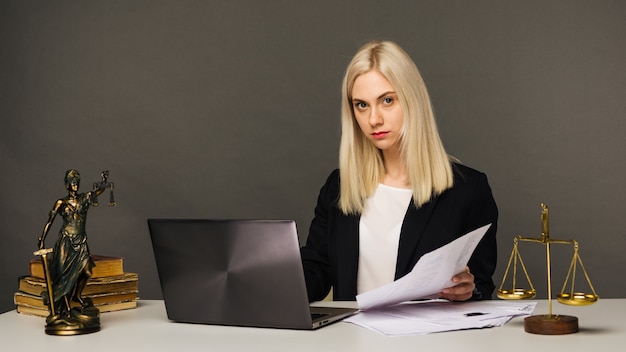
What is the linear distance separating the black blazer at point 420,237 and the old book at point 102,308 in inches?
29.4

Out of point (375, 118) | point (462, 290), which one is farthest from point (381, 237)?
point (462, 290)

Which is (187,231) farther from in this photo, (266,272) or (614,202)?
(614,202)

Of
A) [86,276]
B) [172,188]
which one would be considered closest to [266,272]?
[86,276]

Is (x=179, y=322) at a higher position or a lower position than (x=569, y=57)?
lower

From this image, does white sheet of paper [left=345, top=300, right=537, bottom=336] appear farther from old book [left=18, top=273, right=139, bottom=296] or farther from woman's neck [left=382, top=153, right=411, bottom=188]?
woman's neck [left=382, top=153, right=411, bottom=188]

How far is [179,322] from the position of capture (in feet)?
8.04

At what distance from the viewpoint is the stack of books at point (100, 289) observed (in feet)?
8.64

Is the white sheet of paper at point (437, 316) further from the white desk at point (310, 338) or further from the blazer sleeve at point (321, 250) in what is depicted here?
the blazer sleeve at point (321, 250)

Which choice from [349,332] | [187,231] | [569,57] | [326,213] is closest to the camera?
[349,332]

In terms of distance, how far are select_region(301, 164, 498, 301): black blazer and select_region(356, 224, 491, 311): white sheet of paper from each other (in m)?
0.82

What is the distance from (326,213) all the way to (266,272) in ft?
4.52

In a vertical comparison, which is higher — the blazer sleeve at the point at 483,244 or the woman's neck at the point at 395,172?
the woman's neck at the point at 395,172

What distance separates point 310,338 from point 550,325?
568mm

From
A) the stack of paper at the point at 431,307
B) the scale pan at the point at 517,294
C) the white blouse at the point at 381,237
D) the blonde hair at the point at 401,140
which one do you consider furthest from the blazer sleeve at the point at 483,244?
the scale pan at the point at 517,294
